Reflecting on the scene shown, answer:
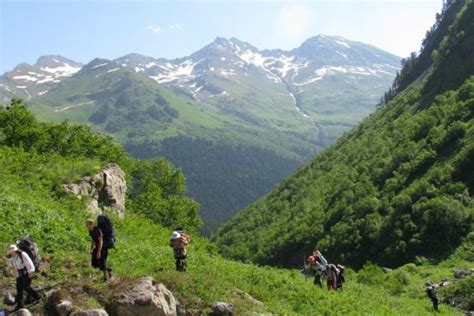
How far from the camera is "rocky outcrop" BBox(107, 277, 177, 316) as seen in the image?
2123 centimetres

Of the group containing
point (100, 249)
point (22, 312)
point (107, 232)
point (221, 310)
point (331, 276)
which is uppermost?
point (107, 232)

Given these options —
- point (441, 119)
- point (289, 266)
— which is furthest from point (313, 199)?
point (441, 119)

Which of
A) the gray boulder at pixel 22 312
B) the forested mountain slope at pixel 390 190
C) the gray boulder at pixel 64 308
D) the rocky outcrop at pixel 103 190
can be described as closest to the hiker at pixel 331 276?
the gray boulder at pixel 64 308

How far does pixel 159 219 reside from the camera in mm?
67312

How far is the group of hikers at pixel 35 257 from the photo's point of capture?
21344mm

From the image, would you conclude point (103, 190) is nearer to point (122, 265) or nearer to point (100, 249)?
point (122, 265)

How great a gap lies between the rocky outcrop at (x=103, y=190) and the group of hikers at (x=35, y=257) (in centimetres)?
1671

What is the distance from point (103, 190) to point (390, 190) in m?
66.9

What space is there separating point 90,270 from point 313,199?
369 ft

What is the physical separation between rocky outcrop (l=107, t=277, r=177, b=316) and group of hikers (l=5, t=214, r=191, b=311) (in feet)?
5.83

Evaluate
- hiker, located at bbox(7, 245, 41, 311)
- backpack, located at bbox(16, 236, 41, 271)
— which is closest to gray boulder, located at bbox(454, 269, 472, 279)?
backpack, located at bbox(16, 236, 41, 271)

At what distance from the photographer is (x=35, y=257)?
22484 millimetres

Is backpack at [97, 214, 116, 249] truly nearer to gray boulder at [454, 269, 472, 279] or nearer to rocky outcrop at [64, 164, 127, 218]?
rocky outcrop at [64, 164, 127, 218]

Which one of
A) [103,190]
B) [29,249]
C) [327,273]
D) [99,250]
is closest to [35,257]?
[29,249]
